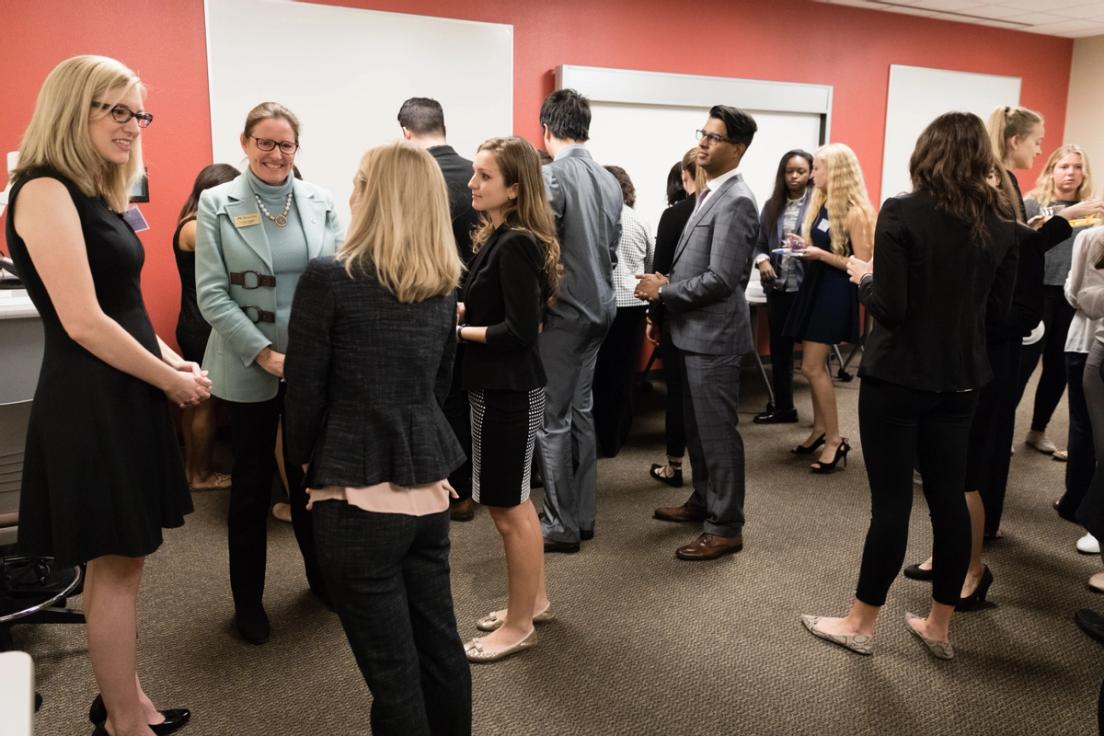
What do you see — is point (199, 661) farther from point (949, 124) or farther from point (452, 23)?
point (452, 23)

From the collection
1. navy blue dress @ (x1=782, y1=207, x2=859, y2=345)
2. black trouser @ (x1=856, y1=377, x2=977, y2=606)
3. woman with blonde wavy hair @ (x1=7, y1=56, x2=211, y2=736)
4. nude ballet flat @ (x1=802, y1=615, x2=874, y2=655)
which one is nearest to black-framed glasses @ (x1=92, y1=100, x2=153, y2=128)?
woman with blonde wavy hair @ (x1=7, y1=56, x2=211, y2=736)

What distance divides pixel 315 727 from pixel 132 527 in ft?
2.24

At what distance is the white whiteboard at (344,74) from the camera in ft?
13.5

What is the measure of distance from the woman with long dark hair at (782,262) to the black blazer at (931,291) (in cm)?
220

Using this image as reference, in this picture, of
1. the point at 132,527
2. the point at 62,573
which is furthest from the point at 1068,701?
the point at 62,573

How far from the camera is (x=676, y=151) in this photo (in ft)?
18.3

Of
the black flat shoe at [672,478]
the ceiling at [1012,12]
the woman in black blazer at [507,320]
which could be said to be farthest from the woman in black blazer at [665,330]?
the ceiling at [1012,12]

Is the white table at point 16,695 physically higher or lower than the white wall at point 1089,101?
lower

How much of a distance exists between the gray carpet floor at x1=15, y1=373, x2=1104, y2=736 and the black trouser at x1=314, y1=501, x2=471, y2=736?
53 centimetres

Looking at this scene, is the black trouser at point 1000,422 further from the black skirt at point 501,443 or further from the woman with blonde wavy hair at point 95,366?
the woman with blonde wavy hair at point 95,366

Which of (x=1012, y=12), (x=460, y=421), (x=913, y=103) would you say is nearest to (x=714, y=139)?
(x=460, y=421)

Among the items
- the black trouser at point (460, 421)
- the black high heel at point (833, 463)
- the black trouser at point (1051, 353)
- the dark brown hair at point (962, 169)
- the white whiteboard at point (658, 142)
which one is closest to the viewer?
the dark brown hair at point (962, 169)

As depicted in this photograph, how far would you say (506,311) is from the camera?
2.08m

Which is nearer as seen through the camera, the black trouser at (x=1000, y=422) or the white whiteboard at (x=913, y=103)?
the black trouser at (x=1000, y=422)
